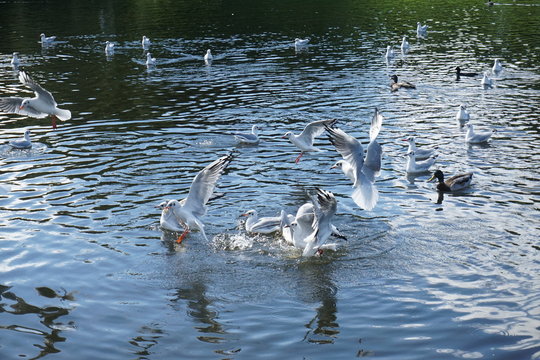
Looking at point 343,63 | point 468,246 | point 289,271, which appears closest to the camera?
point 289,271

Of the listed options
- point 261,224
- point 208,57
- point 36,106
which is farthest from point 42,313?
point 208,57

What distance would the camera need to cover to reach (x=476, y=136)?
845 inches

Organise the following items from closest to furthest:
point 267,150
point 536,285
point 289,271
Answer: point 536,285 < point 289,271 < point 267,150

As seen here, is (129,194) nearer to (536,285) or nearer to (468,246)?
(468,246)

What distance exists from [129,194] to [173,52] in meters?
24.5

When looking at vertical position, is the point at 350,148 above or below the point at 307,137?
above

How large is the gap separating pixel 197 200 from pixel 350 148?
3.73 metres

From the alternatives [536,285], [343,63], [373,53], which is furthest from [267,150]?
[373,53]

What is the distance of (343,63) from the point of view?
118 feet

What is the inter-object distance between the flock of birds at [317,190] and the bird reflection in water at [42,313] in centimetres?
319

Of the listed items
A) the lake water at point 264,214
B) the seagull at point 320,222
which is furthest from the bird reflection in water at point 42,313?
the seagull at point 320,222

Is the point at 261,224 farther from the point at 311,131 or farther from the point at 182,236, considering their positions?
the point at 311,131

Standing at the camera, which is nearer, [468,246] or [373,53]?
[468,246]

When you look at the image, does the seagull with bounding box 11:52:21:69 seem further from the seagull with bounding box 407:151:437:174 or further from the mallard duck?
the mallard duck
